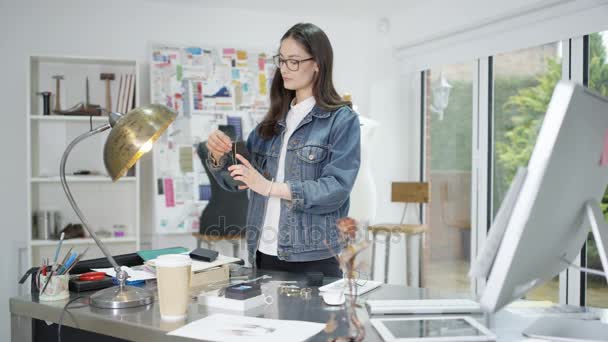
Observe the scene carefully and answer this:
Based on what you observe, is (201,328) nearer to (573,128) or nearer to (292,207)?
(292,207)

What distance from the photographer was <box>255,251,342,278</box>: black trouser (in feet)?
6.11

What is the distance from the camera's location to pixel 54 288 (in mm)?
1489

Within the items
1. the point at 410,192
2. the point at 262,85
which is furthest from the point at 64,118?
the point at 410,192

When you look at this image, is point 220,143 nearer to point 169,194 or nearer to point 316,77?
point 316,77

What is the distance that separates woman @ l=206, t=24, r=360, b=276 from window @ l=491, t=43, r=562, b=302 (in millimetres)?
2284

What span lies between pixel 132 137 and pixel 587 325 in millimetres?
1145

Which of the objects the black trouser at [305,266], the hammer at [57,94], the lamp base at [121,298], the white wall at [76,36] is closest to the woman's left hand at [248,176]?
the black trouser at [305,266]

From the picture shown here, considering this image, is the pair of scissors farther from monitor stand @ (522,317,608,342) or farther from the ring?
monitor stand @ (522,317,608,342)

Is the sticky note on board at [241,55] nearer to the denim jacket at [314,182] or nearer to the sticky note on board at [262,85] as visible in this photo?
the sticky note on board at [262,85]

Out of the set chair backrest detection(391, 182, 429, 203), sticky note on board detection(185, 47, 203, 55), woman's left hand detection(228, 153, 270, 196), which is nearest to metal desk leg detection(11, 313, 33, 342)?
woman's left hand detection(228, 153, 270, 196)

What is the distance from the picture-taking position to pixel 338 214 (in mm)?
1887

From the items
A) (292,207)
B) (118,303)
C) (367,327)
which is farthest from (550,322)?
(118,303)

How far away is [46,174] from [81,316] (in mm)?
3265

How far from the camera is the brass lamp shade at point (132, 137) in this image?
1438mm
